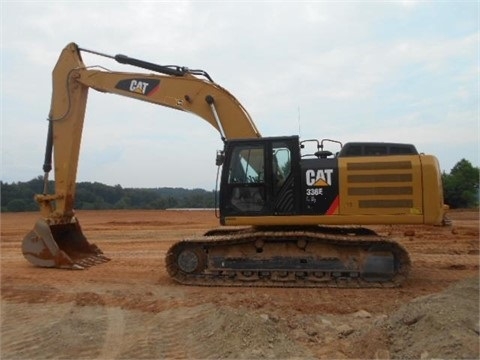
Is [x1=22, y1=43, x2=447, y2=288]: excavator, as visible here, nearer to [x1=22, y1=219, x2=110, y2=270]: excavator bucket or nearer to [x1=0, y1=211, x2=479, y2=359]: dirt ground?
[x1=0, y1=211, x2=479, y2=359]: dirt ground

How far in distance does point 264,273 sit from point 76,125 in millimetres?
5151

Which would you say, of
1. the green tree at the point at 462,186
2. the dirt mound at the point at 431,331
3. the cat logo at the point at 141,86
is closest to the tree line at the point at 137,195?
the green tree at the point at 462,186

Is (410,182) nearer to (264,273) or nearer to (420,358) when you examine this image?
(264,273)

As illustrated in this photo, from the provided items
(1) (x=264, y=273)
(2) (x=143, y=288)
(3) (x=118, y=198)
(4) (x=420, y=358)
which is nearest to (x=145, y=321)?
(2) (x=143, y=288)

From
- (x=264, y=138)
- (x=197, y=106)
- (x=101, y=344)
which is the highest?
(x=197, y=106)

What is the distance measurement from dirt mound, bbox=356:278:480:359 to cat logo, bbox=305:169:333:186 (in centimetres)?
285

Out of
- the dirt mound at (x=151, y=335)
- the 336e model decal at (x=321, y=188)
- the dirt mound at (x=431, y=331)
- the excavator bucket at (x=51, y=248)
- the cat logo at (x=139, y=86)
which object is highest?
the cat logo at (x=139, y=86)

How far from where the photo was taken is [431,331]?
496 cm

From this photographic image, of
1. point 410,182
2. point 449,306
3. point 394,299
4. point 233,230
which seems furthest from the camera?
point 233,230

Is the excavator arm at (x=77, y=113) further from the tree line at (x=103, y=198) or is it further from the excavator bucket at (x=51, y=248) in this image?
the tree line at (x=103, y=198)

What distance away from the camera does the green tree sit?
92.5 feet

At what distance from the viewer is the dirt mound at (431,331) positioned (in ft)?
14.9

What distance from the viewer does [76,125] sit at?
34.8ft

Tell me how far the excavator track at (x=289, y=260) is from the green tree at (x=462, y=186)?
22.0m
